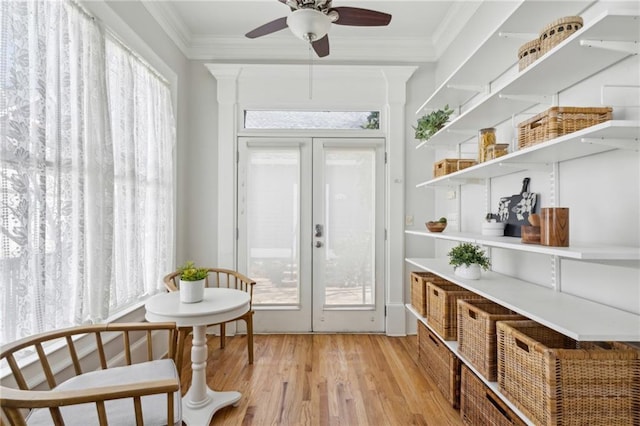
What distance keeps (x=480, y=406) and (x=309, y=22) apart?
2.36 meters

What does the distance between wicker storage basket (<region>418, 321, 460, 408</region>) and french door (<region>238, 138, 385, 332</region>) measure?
80cm

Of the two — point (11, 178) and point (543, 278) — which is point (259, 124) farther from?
point (543, 278)

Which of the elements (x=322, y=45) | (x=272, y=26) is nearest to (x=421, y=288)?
(x=322, y=45)

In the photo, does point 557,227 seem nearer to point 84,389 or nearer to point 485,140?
point 485,140

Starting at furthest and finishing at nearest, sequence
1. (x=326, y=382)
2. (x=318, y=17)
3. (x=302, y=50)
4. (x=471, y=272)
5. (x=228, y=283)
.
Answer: (x=302, y=50)
(x=228, y=283)
(x=326, y=382)
(x=471, y=272)
(x=318, y=17)

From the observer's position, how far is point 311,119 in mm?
3510

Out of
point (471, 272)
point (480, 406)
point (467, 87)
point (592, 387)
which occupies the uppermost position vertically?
point (467, 87)

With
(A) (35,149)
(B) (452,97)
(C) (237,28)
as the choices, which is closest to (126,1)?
(C) (237,28)

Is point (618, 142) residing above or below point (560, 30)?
below

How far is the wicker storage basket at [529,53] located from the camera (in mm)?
1588

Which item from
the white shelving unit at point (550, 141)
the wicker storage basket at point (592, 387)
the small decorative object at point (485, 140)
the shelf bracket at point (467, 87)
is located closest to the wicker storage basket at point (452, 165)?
the white shelving unit at point (550, 141)

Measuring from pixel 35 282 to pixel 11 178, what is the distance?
0.50 metres

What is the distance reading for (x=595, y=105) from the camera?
155cm

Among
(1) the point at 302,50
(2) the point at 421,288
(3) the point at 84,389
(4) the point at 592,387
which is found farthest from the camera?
(1) the point at 302,50
